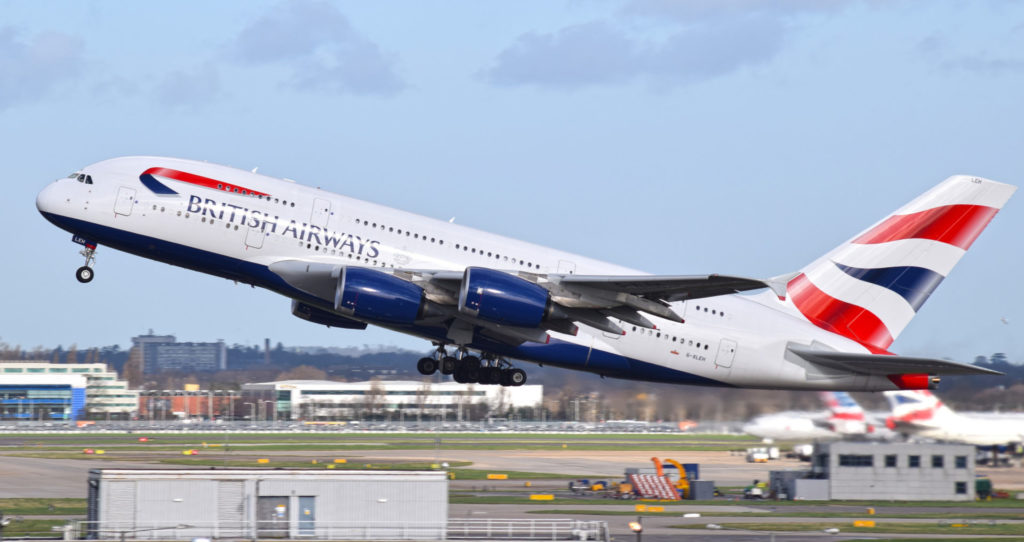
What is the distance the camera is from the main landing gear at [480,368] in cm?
4134

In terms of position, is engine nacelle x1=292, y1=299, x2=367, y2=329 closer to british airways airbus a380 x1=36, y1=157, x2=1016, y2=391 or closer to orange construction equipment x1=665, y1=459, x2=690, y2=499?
british airways airbus a380 x1=36, y1=157, x2=1016, y2=391

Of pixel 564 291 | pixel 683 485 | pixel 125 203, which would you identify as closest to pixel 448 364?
pixel 564 291

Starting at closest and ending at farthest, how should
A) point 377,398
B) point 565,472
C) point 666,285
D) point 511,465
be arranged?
point 666,285 → point 565,472 → point 511,465 → point 377,398

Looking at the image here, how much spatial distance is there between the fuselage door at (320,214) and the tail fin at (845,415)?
78.5 ft

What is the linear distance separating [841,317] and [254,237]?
64.2 feet

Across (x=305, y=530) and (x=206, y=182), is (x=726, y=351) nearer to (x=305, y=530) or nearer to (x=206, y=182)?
(x=305, y=530)

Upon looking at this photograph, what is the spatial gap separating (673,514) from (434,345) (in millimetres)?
14187

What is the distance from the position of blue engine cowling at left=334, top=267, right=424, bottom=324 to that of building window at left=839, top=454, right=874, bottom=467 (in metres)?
27.3

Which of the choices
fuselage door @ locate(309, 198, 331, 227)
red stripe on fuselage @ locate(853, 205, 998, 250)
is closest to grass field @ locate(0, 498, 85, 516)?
fuselage door @ locate(309, 198, 331, 227)

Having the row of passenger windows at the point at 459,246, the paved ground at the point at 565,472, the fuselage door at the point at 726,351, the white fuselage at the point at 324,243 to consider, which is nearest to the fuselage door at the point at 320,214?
the white fuselage at the point at 324,243

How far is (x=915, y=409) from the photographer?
5384 centimetres

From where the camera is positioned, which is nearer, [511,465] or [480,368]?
[480,368]

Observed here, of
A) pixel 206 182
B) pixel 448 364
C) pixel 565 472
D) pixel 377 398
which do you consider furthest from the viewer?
pixel 377 398

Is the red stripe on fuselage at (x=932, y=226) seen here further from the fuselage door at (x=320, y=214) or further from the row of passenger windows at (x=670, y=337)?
the fuselage door at (x=320, y=214)
